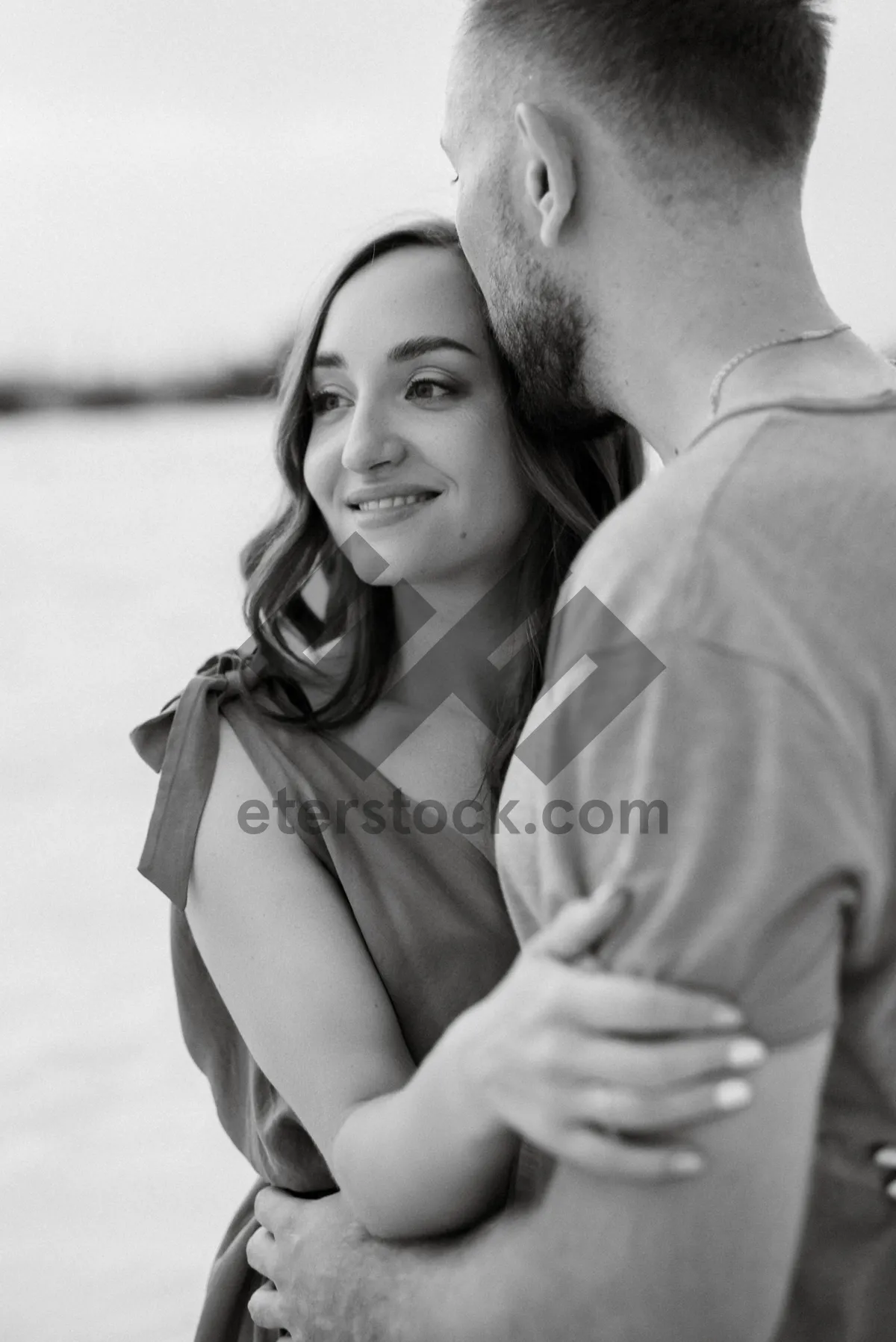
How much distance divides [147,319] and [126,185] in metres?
0.84

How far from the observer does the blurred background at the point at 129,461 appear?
292 centimetres

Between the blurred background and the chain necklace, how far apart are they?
0.77ft

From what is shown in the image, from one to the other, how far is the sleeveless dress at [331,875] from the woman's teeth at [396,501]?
23cm

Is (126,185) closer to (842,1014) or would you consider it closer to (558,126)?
(558,126)

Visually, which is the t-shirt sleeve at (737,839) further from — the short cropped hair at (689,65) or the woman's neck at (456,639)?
the woman's neck at (456,639)

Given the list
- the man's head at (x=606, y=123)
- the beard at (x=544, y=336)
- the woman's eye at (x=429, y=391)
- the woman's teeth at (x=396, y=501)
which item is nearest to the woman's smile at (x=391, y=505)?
the woman's teeth at (x=396, y=501)

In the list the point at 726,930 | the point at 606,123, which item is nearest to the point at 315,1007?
the point at 726,930

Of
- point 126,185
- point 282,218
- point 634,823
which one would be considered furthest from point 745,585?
point 126,185

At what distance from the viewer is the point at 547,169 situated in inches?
49.3

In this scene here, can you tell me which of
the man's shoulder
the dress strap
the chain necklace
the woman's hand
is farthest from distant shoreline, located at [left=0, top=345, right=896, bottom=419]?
the woman's hand

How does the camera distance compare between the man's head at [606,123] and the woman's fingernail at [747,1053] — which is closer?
the woman's fingernail at [747,1053]

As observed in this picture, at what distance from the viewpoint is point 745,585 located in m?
0.93

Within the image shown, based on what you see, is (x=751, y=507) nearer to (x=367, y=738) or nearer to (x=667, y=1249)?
(x=667, y=1249)

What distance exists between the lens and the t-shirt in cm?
90
